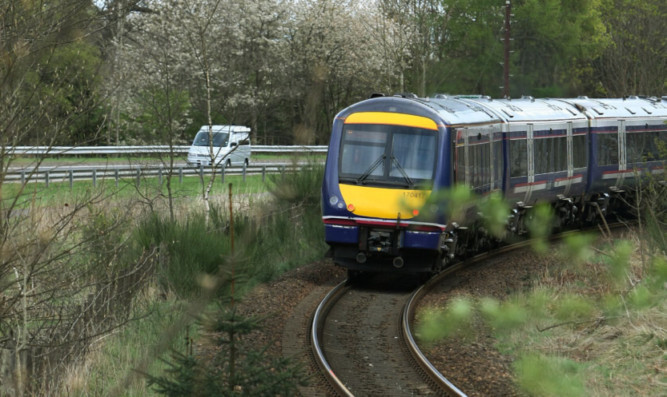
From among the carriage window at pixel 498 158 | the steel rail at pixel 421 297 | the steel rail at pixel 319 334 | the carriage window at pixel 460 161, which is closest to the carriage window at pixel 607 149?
the steel rail at pixel 421 297

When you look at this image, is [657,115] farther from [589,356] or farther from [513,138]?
[589,356]

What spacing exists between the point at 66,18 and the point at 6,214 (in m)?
1.81

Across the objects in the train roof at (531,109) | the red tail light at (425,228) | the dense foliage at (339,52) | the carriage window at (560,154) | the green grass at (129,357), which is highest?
the dense foliage at (339,52)

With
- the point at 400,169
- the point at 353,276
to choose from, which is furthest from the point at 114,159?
the point at 400,169

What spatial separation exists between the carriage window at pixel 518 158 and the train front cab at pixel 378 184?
4.18 m

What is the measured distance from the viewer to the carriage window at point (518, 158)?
18281mm

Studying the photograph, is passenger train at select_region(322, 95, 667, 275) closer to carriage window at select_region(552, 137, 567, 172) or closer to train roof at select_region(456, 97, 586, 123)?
train roof at select_region(456, 97, 586, 123)

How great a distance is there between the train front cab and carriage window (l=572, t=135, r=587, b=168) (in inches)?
309

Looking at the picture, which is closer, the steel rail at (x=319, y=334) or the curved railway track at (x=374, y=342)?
the steel rail at (x=319, y=334)

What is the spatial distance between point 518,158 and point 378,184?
5.21m

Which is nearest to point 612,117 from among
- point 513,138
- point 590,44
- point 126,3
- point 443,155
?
point 513,138

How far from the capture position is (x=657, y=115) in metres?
25.1

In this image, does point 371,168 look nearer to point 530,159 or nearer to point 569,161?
point 530,159

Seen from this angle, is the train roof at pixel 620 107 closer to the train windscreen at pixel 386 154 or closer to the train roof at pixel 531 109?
the train roof at pixel 531 109
